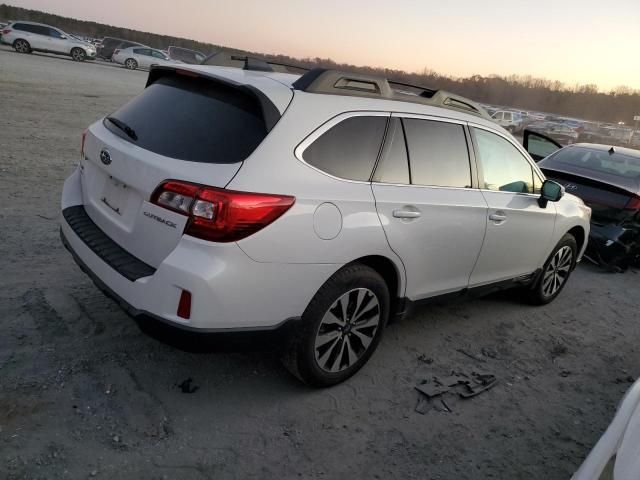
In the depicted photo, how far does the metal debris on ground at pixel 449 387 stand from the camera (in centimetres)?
337

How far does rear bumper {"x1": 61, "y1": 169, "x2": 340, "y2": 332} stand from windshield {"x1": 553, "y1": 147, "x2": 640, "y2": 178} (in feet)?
18.3

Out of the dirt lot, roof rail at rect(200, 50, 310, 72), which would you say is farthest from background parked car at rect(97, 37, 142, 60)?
roof rail at rect(200, 50, 310, 72)

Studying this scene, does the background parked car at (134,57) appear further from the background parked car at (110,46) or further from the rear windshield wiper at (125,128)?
the rear windshield wiper at (125,128)

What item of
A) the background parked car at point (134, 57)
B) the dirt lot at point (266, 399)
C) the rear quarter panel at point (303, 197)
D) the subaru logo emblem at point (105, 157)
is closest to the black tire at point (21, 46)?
the background parked car at point (134, 57)

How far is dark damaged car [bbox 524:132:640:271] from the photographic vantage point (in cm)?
650

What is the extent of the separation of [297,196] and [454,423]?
1.70 meters

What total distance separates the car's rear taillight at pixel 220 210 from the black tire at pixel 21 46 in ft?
102

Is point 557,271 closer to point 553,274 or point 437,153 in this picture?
point 553,274

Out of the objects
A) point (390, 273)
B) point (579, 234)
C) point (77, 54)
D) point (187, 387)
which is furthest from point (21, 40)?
point (390, 273)

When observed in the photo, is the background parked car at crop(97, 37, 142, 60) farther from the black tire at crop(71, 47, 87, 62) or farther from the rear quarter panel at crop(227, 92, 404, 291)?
the rear quarter panel at crop(227, 92, 404, 291)

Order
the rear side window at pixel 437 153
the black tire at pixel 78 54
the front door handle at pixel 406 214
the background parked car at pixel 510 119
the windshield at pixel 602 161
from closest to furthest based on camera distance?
the front door handle at pixel 406 214
the rear side window at pixel 437 153
the windshield at pixel 602 161
the black tire at pixel 78 54
the background parked car at pixel 510 119

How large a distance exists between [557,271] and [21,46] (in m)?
31.1

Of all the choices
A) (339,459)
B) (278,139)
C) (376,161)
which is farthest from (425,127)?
(339,459)

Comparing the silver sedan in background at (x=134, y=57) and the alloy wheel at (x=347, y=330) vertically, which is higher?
the silver sedan in background at (x=134, y=57)
